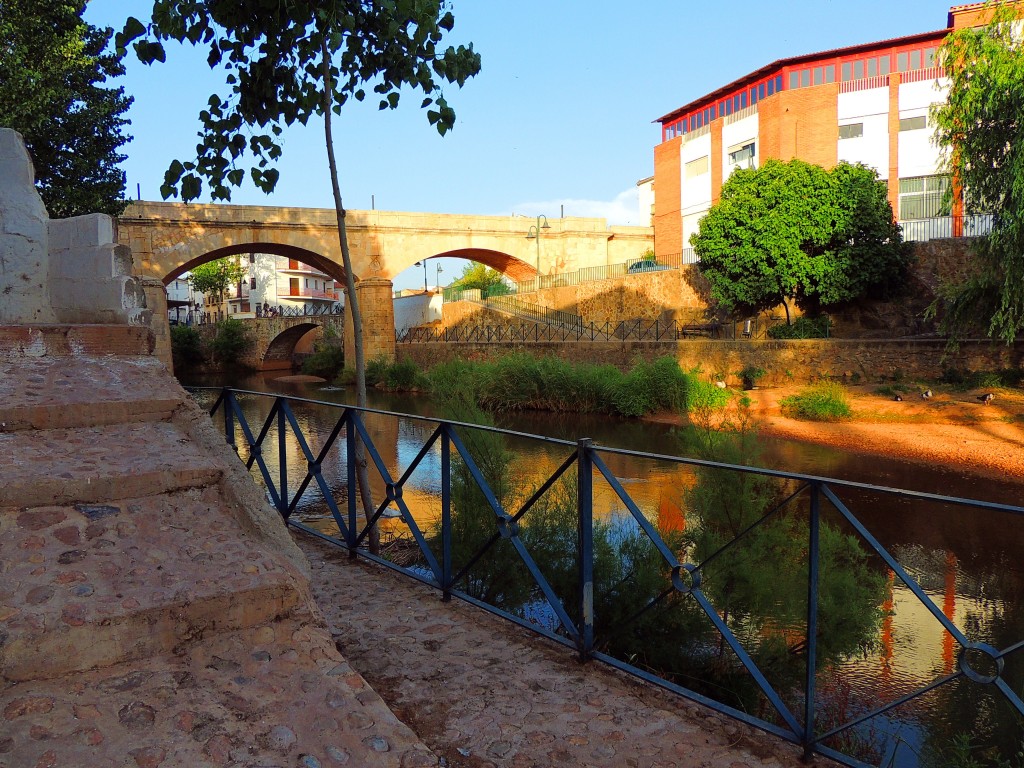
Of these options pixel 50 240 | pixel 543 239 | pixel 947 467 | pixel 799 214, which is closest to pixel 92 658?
pixel 50 240

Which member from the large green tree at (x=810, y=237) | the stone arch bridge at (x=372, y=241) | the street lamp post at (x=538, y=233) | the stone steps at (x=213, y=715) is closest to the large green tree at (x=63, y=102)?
the stone arch bridge at (x=372, y=241)

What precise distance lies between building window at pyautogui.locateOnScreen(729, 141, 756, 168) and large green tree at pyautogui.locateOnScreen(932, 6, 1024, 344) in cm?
1382

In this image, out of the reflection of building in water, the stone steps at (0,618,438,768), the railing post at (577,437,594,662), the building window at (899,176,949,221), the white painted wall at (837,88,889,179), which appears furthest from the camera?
the white painted wall at (837,88,889,179)

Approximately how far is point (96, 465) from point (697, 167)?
30.1 m

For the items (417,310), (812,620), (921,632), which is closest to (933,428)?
(921,632)

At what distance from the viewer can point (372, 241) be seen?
94.8 ft

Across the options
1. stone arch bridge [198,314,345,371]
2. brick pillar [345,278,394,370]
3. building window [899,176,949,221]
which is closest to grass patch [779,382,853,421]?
building window [899,176,949,221]

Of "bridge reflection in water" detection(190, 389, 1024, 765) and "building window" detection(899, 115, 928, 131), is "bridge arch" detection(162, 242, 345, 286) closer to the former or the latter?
"building window" detection(899, 115, 928, 131)

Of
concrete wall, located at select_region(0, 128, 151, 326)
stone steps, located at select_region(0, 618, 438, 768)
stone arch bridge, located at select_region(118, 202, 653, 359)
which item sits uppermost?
stone arch bridge, located at select_region(118, 202, 653, 359)

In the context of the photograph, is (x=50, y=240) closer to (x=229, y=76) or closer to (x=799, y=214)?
(x=229, y=76)

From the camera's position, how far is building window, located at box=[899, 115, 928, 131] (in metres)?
25.0

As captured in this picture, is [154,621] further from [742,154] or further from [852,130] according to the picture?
[742,154]

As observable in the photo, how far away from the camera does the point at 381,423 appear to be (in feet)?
57.1

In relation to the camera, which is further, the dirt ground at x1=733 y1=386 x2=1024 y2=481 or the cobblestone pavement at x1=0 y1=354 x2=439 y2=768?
the dirt ground at x1=733 y1=386 x2=1024 y2=481
